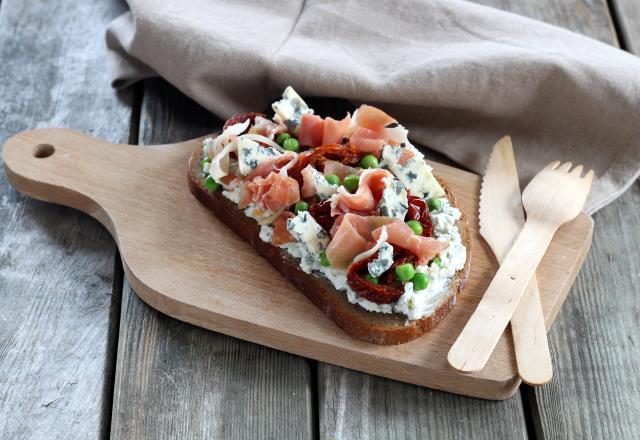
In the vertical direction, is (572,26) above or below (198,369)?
above

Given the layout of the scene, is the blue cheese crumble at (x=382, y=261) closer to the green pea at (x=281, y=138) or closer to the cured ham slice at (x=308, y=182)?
the cured ham slice at (x=308, y=182)

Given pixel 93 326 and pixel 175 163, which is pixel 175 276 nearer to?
pixel 93 326

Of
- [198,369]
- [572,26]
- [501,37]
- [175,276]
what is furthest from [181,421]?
[572,26]

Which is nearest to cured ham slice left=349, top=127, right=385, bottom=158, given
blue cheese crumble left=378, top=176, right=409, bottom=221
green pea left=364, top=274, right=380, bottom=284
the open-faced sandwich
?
the open-faced sandwich

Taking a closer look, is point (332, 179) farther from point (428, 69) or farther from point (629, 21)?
point (629, 21)

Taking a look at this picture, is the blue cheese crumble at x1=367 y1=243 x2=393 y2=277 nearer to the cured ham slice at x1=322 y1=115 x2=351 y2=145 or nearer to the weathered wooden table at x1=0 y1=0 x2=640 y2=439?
the weathered wooden table at x1=0 y1=0 x2=640 y2=439
